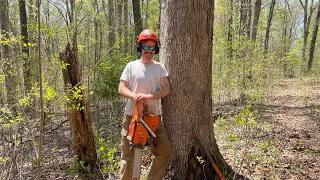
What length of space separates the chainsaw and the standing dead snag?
6.51 ft

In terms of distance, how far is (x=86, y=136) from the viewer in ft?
16.8

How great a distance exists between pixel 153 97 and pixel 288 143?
3.47 m

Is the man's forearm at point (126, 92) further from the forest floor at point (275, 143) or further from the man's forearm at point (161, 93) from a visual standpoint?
the forest floor at point (275, 143)

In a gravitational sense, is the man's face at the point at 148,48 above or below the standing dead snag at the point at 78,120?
above

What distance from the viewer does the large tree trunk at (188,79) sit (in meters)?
3.20

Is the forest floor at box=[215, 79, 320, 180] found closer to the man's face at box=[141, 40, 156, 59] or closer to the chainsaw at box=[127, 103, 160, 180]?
the chainsaw at box=[127, 103, 160, 180]

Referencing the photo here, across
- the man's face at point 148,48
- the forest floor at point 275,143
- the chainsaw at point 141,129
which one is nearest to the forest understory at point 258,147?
the forest floor at point 275,143

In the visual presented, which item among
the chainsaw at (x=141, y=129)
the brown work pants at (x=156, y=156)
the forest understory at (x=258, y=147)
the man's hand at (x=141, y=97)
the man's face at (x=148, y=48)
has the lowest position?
the forest understory at (x=258, y=147)

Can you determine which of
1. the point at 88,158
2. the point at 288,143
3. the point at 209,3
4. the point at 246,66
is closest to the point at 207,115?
the point at 209,3

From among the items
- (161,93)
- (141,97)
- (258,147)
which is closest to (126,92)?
(141,97)

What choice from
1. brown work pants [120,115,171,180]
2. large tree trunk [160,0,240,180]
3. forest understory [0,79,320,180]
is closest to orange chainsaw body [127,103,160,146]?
brown work pants [120,115,171,180]

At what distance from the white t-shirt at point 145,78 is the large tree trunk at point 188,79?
21cm

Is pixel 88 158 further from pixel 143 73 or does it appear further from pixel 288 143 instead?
pixel 288 143

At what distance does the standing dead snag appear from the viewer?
4641 millimetres
